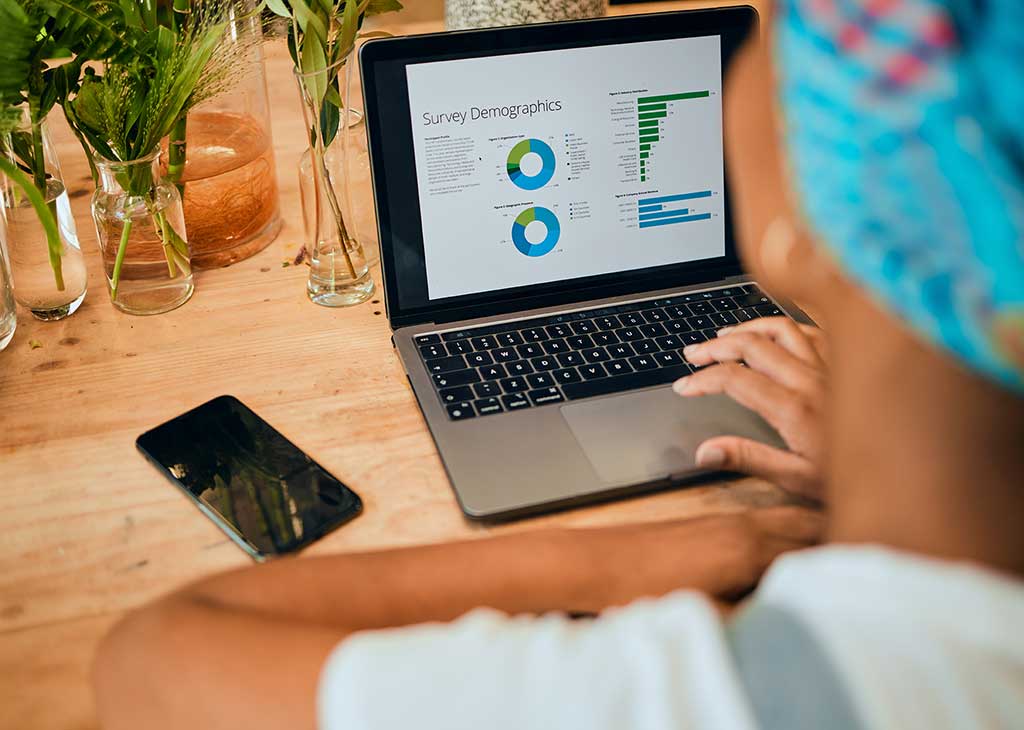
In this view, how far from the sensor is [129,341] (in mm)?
940

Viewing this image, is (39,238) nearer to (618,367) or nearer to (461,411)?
(461,411)

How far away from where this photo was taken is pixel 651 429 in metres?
0.79

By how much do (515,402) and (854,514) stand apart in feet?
1.34

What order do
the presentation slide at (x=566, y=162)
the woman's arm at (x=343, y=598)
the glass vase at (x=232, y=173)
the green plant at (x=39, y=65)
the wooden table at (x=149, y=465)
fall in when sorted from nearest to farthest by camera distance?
1. the woman's arm at (x=343, y=598)
2. the wooden table at (x=149, y=465)
3. the green plant at (x=39, y=65)
4. the presentation slide at (x=566, y=162)
5. the glass vase at (x=232, y=173)

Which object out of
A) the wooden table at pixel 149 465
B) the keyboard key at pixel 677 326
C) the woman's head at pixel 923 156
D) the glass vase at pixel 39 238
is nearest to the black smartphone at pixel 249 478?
the wooden table at pixel 149 465

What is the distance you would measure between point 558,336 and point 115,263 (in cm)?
43

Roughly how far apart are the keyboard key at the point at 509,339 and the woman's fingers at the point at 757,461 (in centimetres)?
21

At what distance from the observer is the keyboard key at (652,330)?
903 mm

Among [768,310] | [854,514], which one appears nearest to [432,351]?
[768,310]

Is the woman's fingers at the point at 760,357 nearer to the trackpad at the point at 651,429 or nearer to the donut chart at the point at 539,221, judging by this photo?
the trackpad at the point at 651,429

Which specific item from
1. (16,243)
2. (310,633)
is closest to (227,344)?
(16,243)

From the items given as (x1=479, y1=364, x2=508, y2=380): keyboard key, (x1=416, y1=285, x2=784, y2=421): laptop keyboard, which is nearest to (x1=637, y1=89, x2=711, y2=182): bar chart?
(x1=416, y1=285, x2=784, y2=421): laptop keyboard

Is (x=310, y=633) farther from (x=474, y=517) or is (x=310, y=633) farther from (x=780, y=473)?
(x=780, y=473)

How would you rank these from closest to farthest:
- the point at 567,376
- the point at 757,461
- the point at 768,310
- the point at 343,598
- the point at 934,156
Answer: the point at 934,156, the point at 343,598, the point at 757,461, the point at 567,376, the point at 768,310
